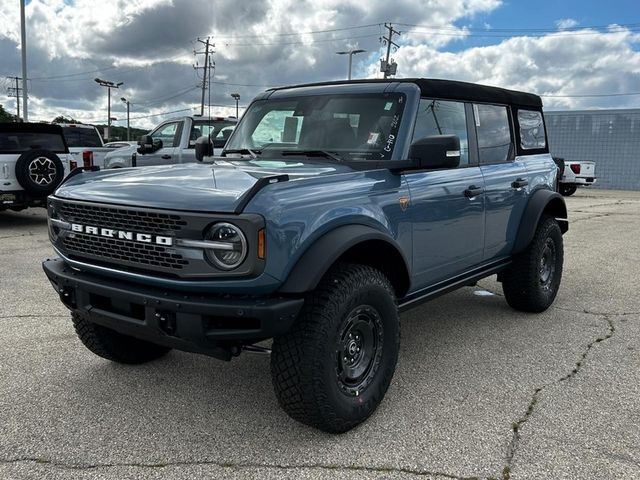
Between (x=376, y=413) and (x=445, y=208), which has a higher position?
(x=445, y=208)

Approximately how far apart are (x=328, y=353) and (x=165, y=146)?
9482 mm

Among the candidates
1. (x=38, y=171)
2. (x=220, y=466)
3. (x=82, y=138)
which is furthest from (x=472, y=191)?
(x=82, y=138)

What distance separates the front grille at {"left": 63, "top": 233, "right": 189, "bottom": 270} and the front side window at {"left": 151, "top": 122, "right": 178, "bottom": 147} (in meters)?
8.38

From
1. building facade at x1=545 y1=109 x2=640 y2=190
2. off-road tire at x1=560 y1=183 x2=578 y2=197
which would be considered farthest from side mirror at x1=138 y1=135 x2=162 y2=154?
building facade at x1=545 y1=109 x2=640 y2=190

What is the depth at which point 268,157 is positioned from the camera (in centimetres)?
388

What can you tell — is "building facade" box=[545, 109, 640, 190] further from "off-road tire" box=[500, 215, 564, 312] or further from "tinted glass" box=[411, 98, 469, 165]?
"tinted glass" box=[411, 98, 469, 165]

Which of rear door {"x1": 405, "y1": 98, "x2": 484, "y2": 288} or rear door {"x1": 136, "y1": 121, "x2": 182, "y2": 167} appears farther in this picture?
rear door {"x1": 136, "y1": 121, "x2": 182, "y2": 167}

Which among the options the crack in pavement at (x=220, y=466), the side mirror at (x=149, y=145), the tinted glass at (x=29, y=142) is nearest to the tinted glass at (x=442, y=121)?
the crack in pavement at (x=220, y=466)

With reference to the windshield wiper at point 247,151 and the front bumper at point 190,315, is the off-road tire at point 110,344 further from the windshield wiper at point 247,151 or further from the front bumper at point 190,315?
the windshield wiper at point 247,151

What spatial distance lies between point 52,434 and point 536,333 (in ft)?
A: 11.6

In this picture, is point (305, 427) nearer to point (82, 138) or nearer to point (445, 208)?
point (445, 208)

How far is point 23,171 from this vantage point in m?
9.11

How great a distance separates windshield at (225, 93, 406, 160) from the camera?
3.58 metres

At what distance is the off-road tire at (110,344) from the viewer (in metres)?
3.61
